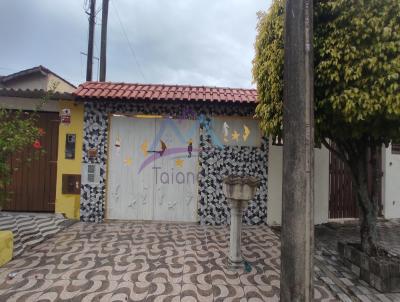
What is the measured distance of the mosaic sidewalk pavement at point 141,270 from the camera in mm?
3398

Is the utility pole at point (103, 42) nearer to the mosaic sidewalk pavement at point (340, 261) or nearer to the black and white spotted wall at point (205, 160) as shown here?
the black and white spotted wall at point (205, 160)

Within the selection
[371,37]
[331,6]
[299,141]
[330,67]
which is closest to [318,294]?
[299,141]

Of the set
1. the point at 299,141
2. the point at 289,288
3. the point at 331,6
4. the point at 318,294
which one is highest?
the point at 331,6

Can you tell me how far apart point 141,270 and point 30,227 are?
107 inches

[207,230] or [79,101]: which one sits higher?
[79,101]

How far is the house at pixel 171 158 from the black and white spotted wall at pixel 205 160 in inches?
0.9

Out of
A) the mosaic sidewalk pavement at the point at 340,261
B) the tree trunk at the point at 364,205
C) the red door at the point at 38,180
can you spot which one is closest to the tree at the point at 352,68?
the tree trunk at the point at 364,205

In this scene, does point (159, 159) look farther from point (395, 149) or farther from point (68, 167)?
point (395, 149)

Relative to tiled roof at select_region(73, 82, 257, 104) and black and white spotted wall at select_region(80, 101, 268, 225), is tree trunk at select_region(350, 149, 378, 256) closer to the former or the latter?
black and white spotted wall at select_region(80, 101, 268, 225)

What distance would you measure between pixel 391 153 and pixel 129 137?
6791 millimetres

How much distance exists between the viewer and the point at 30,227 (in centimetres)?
538

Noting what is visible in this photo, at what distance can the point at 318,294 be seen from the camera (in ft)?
11.5

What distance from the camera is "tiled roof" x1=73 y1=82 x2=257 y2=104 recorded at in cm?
618

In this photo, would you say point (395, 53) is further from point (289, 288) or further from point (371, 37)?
point (289, 288)
